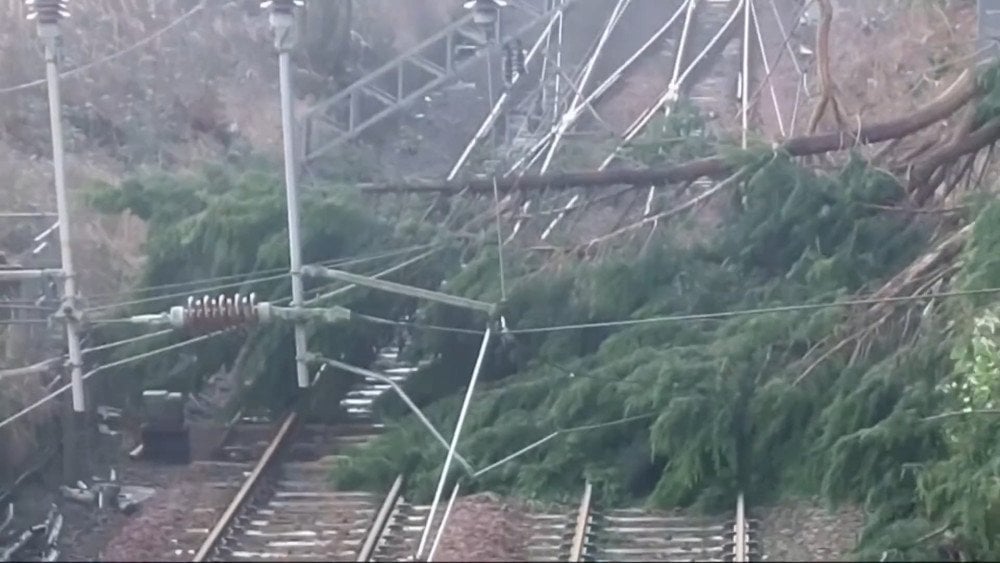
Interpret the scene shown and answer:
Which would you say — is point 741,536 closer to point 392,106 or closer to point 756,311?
point 756,311

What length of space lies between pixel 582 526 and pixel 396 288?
189 cm

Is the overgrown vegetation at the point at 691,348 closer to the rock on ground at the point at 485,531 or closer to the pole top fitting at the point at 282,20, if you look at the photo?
the rock on ground at the point at 485,531

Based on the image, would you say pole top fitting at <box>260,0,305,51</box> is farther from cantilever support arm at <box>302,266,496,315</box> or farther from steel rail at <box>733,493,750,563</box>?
steel rail at <box>733,493,750,563</box>

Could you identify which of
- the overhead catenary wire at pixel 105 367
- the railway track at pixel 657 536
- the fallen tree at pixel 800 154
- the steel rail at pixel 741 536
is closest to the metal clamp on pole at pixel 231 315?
the overhead catenary wire at pixel 105 367

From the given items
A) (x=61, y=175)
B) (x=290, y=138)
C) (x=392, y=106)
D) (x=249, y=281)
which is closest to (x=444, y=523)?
(x=290, y=138)

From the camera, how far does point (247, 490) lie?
10773mm

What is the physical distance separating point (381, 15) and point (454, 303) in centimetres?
1368

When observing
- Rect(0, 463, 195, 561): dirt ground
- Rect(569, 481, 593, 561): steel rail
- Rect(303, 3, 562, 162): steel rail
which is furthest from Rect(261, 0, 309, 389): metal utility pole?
Rect(303, 3, 562, 162): steel rail

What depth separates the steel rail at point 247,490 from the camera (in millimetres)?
9648

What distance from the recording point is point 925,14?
51.7ft

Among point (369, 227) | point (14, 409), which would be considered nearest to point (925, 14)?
point (369, 227)

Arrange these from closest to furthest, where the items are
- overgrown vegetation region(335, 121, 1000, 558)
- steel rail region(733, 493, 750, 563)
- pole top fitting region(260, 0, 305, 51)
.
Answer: steel rail region(733, 493, 750, 563) → overgrown vegetation region(335, 121, 1000, 558) → pole top fitting region(260, 0, 305, 51)

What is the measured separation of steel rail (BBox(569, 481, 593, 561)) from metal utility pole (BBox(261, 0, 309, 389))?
198cm

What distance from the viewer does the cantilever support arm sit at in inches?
409
